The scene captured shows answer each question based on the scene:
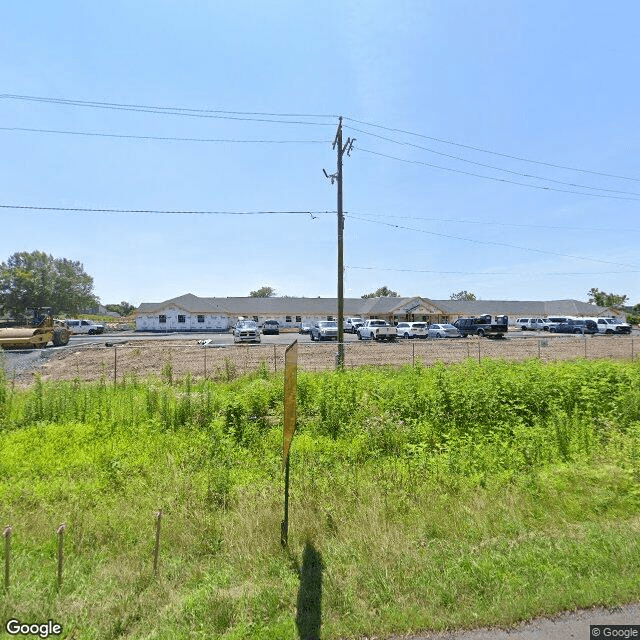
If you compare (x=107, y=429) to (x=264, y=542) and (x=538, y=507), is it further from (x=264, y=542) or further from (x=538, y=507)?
(x=538, y=507)

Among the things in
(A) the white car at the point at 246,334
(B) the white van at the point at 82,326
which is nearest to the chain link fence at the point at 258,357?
(A) the white car at the point at 246,334

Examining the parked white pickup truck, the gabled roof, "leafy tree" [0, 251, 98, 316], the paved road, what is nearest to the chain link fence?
the parked white pickup truck

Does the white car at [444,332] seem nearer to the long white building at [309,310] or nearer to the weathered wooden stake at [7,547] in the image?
the long white building at [309,310]

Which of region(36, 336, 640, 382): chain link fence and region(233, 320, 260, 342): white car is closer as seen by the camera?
region(36, 336, 640, 382): chain link fence

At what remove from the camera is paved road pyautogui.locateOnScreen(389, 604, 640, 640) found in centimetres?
267

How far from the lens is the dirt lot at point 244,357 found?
1670 centimetres

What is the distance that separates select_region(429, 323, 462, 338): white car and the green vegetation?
30.0m

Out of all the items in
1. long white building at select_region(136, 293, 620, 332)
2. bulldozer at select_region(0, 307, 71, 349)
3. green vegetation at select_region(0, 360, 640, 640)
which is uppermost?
long white building at select_region(136, 293, 620, 332)

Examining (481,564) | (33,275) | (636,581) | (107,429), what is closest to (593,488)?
(636,581)

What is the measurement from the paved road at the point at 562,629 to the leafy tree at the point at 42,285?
283ft

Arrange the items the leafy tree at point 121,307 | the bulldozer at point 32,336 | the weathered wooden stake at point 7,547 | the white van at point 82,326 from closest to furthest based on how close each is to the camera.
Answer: the weathered wooden stake at point 7,547 → the bulldozer at point 32,336 → the white van at point 82,326 → the leafy tree at point 121,307

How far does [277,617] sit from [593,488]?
15.3 ft

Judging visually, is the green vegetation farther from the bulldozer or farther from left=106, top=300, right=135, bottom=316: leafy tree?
left=106, top=300, right=135, bottom=316: leafy tree

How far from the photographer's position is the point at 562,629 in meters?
2.74
